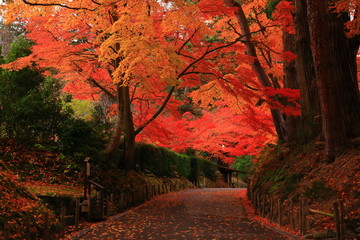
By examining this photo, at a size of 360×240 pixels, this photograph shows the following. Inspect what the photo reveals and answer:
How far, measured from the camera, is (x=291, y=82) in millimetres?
15062

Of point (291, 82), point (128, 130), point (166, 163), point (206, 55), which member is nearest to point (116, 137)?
point (128, 130)

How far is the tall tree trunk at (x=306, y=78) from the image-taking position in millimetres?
12547

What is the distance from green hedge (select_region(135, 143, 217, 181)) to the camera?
22.4 m

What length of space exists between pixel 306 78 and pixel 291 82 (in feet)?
7.61

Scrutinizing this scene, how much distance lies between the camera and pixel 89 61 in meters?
16.5

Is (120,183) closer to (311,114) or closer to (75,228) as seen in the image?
(75,228)

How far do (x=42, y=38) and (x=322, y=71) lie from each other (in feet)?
37.7

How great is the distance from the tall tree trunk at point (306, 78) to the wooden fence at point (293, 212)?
270 centimetres

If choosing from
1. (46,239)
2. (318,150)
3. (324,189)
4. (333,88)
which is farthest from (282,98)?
A: (46,239)

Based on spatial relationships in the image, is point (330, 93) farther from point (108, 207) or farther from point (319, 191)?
point (108, 207)

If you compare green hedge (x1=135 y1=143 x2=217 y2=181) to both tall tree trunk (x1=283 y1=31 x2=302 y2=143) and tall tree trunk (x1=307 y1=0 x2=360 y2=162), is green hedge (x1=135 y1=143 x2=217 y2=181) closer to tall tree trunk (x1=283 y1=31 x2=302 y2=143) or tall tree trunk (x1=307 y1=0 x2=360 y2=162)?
tall tree trunk (x1=283 y1=31 x2=302 y2=143)

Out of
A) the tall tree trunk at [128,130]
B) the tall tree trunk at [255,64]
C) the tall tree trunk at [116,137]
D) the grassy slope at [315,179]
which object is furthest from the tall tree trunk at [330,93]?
the tall tree trunk at [116,137]

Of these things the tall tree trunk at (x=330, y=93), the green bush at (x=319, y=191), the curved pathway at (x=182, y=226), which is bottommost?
the curved pathway at (x=182, y=226)

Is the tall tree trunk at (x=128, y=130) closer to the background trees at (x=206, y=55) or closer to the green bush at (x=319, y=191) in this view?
the background trees at (x=206, y=55)
